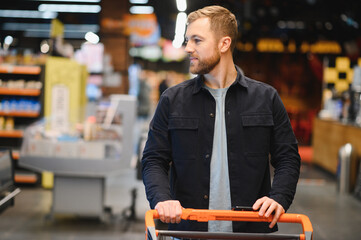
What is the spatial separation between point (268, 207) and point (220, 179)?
0.29 metres

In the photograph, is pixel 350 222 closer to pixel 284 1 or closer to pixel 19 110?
pixel 19 110

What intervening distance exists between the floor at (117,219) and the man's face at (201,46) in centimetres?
359

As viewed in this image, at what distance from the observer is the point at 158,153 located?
211 cm

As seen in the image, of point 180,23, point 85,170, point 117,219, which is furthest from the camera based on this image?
point 180,23

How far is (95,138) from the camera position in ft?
19.1

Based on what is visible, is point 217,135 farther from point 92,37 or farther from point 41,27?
point 92,37

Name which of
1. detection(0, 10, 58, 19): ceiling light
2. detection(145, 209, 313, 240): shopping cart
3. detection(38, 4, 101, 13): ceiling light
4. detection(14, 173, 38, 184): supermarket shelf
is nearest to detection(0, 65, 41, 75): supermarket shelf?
detection(14, 173, 38, 184): supermarket shelf

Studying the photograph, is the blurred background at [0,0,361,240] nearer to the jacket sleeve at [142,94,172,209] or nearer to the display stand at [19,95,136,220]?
the display stand at [19,95,136,220]

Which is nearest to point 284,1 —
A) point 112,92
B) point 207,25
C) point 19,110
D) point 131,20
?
point 131,20

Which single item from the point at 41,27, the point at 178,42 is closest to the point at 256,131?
the point at 178,42

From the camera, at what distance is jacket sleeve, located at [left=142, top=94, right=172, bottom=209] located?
80.0 inches

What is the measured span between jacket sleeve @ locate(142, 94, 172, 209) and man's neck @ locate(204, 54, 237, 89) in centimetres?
21

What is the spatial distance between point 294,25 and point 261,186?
16.1m

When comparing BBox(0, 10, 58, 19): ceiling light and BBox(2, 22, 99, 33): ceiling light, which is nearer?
BBox(0, 10, 58, 19): ceiling light
